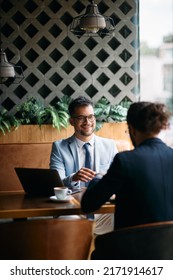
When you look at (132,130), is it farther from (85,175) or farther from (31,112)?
(31,112)

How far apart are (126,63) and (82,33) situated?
19.8 inches

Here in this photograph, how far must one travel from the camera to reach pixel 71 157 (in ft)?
10.7

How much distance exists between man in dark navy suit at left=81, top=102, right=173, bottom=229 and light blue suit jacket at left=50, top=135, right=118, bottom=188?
101cm

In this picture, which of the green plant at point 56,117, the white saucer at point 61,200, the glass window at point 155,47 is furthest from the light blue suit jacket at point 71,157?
the glass window at point 155,47

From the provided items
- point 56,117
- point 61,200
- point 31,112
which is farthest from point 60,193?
point 31,112

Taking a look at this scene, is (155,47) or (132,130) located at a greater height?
(155,47)

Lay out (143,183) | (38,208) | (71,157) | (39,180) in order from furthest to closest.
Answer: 1. (71,157)
2. (39,180)
3. (38,208)
4. (143,183)

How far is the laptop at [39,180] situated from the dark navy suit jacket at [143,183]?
1.74 ft

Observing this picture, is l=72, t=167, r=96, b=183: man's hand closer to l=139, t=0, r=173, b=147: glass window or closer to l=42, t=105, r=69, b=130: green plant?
l=42, t=105, r=69, b=130: green plant

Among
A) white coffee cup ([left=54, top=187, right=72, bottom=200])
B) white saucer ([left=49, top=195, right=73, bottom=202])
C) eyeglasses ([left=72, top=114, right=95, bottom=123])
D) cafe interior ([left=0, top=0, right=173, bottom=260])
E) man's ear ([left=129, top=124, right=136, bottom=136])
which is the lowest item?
white saucer ([left=49, top=195, right=73, bottom=202])

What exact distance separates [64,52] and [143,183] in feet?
10.3

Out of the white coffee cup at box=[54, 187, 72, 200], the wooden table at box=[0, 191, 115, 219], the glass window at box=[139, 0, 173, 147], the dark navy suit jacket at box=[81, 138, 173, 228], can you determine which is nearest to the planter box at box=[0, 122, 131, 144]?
the glass window at box=[139, 0, 173, 147]

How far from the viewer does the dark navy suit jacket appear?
213cm

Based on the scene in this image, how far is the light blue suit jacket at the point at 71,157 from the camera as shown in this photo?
3.25 meters
